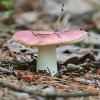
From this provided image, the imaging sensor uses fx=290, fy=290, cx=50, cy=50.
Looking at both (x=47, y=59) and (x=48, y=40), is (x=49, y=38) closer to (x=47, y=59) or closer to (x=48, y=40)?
(x=48, y=40)

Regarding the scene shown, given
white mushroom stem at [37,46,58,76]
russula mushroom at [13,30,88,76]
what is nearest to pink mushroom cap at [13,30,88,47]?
russula mushroom at [13,30,88,76]

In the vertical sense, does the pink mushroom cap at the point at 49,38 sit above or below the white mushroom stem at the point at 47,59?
above

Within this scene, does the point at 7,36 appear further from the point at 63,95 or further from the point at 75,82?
the point at 63,95

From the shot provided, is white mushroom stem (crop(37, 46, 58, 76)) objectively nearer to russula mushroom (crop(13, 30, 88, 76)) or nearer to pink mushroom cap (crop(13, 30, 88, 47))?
russula mushroom (crop(13, 30, 88, 76))

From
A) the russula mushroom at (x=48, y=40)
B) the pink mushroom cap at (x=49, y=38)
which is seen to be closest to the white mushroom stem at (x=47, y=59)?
the russula mushroom at (x=48, y=40)

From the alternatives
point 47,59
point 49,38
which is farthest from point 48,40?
point 47,59

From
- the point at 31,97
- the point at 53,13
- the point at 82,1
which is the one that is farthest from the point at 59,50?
the point at 82,1

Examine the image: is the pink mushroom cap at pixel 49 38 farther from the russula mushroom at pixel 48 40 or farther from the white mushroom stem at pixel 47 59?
the white mushroom stem at pixel 47 59
